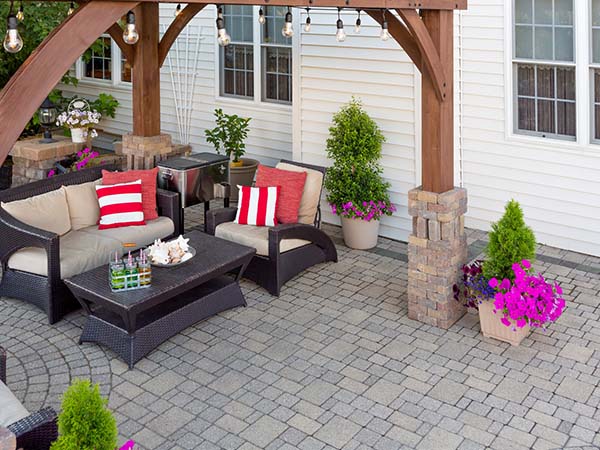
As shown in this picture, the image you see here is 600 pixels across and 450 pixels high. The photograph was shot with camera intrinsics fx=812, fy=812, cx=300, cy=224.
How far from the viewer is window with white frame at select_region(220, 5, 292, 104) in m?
9.98

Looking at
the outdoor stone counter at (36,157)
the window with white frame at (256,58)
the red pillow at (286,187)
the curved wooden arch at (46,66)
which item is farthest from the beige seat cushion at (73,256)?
the window with white frame at (256,58)

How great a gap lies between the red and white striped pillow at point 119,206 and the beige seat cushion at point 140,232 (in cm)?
8

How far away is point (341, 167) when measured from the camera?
27.7ft

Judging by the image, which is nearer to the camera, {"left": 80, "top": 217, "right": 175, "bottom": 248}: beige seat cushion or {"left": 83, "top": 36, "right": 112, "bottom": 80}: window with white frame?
{"left": 80, "top": 217, "right": 175, "bottom": 248}: beige seat cushion

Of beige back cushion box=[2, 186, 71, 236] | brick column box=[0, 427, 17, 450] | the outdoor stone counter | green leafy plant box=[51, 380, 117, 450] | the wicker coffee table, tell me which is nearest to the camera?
brick column box=[0, 427, 17, 450]

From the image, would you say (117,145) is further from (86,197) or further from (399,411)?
(399,411)

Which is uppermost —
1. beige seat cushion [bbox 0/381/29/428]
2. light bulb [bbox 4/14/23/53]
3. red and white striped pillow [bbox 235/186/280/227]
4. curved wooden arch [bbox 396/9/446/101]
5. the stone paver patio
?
curved wooden arch [bbox 396/9/446/101]

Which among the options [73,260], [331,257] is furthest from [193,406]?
[331,257]

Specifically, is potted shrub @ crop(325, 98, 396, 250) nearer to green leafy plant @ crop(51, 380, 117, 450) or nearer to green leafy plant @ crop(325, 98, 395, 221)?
green leafy plant @ crop(325, 98, 395, 221)

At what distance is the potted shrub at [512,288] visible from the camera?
598 cm

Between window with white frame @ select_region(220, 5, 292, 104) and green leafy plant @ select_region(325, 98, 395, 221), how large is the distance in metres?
1.81

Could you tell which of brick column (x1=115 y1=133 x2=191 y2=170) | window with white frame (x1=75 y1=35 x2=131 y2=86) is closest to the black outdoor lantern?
brick column (x1=115 y1=133 x2=191 y2=170)

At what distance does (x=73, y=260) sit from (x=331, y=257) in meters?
2.51

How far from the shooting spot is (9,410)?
449 centimetres
